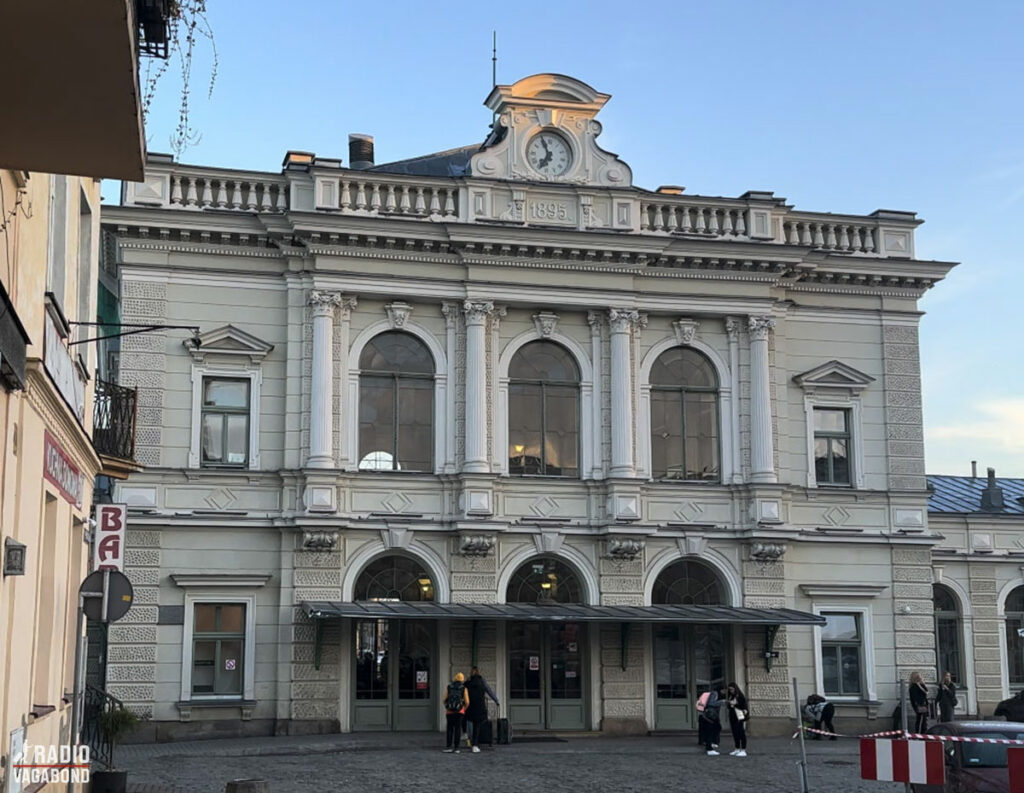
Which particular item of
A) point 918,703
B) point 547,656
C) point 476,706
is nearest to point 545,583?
point 547,656

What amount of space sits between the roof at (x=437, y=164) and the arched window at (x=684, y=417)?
7888mm

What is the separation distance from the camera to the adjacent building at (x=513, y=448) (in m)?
27.8

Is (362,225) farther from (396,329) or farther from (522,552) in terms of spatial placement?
(522,552)

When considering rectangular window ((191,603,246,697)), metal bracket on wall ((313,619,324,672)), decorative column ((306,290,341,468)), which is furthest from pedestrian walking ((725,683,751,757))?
rectangular window ((191,603,246,697))

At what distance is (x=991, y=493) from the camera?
3838cm

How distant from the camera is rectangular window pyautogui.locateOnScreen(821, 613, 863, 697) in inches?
1201

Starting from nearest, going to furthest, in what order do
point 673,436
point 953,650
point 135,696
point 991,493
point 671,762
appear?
point 671,762
point 135,696
point 673,436
point 953,650
point 991,493

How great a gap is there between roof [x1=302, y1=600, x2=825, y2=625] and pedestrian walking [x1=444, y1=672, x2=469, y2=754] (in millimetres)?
1680

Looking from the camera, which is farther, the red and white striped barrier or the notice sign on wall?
the notice sign on wall

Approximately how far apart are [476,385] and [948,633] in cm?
1501

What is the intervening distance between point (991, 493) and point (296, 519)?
68.7ft

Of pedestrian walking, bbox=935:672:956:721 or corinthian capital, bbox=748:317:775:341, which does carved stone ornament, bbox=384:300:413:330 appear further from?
pedestrian walking, bbox=935:672:956:721

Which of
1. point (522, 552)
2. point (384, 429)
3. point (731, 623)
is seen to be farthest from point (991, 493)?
point (384, 429)

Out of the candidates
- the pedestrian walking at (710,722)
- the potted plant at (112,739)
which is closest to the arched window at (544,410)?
the pedestrian walking at (710,722)
